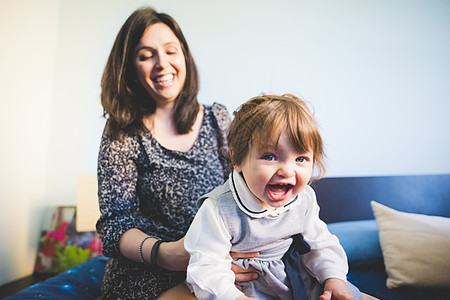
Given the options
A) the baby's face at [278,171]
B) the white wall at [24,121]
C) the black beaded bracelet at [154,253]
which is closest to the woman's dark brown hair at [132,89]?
the black beaded bracelet at [154,253]

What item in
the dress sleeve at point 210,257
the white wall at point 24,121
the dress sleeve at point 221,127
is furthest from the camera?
the white wall at point 24,121

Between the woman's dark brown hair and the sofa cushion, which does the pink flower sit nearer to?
the woman's dark brown hair

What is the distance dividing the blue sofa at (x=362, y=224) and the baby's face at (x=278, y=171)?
32.3 inches

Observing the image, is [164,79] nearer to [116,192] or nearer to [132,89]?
[132,89]

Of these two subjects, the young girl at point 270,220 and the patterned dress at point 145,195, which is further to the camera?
the patterned dress at point 145,195

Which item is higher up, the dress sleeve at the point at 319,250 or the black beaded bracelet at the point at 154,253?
the dress sleeve at the point at 319,250

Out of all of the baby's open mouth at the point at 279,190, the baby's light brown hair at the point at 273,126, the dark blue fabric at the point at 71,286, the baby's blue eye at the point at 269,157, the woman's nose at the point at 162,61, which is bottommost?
the dark blue fabric at the point at 71,286

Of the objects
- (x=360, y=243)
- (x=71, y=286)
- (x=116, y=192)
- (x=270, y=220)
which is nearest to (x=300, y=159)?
(x=270, y=220)

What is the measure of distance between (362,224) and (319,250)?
992 mm

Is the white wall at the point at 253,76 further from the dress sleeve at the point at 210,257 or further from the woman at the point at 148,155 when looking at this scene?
the dress sleeve at the point at 210,257

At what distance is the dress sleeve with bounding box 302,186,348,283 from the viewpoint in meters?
0.88

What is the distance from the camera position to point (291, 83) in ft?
6.64

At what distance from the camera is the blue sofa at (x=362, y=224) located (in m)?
1.34

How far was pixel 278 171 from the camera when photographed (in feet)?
2.44
